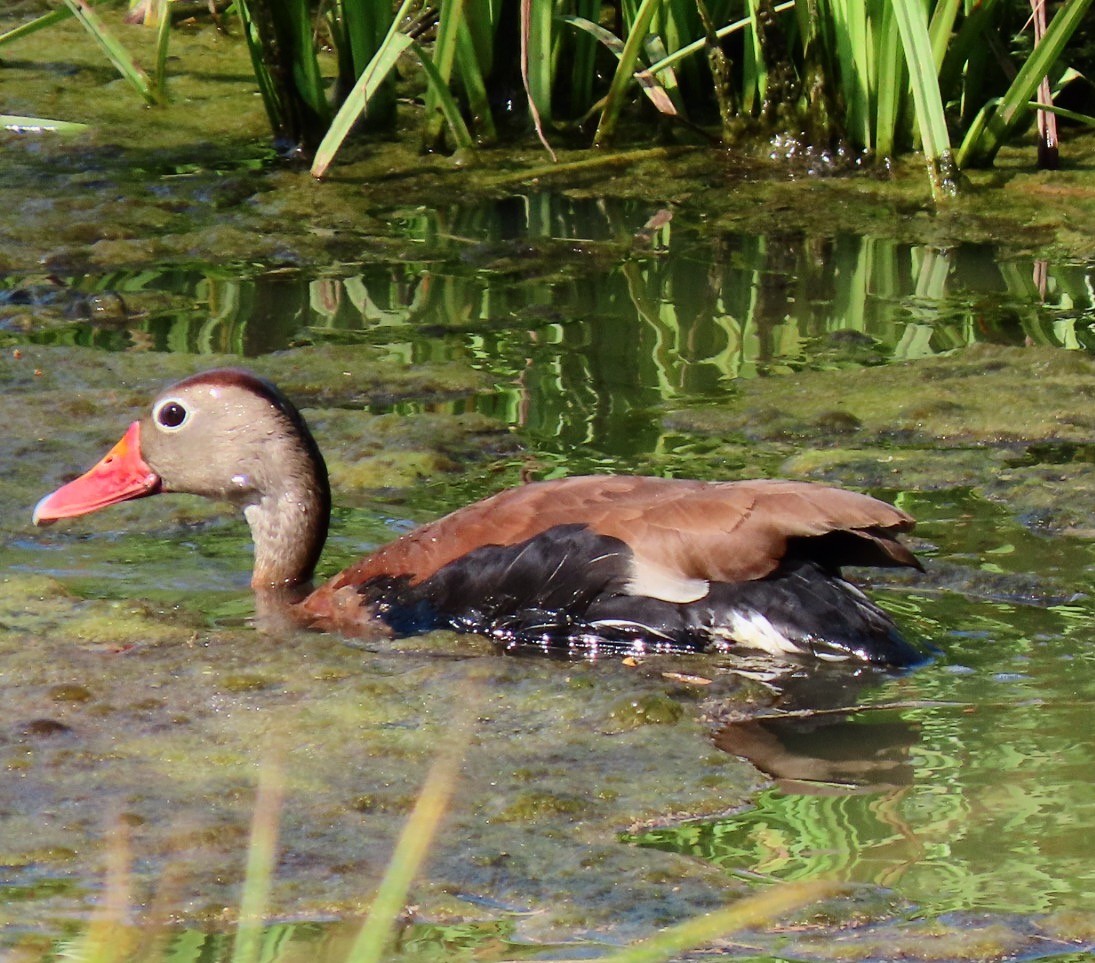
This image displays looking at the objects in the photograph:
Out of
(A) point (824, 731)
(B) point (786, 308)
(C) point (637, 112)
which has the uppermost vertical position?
(C) point (637, 112)

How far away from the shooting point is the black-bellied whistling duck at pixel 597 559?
4.35 metres

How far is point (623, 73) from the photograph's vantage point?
8445 millimetres

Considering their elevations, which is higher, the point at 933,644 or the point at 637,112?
the point at 637,112

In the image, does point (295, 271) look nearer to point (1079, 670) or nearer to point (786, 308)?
point (786, 308)

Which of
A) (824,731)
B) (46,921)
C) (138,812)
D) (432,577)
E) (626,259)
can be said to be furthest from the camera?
(626,259)

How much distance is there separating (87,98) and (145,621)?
6.23m

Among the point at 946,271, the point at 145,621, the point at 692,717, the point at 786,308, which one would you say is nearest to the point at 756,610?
the point at 692,717

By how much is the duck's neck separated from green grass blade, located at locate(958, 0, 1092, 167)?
162 inches

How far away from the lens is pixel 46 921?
297 cm

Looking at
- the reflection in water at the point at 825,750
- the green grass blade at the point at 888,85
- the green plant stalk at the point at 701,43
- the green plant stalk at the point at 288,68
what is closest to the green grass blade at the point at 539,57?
the green plant stalk at the point at 701,43

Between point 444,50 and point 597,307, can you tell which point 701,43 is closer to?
point 444,50

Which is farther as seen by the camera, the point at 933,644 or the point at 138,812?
the point at 933,644

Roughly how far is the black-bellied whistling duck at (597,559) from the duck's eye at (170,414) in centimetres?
2

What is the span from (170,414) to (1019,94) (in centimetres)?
441
